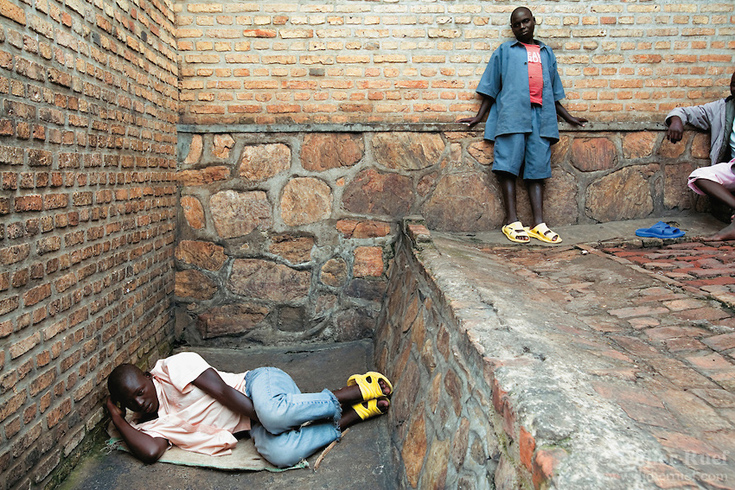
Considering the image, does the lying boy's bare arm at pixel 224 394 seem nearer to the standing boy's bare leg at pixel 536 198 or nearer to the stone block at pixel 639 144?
the standing boy's bare leg at pixel 536 198

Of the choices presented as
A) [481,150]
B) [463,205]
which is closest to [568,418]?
[463,205]

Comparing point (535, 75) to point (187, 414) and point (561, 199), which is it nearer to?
point (561, 199)

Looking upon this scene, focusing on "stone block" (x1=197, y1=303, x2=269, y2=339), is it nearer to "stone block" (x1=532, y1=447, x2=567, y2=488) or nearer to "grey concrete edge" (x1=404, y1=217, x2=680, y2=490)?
"grey concrete edge" (x1=404, y1=217, x2=680, y2=490)

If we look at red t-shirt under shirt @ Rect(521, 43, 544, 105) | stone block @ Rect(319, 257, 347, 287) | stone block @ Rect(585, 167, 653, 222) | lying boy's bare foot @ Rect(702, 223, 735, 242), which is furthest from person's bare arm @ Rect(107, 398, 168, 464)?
lying boy's bare foot @ Rect(702, 223, 735, 242)

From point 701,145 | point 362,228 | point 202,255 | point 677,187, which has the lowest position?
point 202,255

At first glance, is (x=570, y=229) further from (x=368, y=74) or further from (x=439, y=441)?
(x=439, y=441)

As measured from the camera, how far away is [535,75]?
396 centimetres

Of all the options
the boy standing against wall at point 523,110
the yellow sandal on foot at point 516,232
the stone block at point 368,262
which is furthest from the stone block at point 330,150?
the yellow sandal on foot at point 516,232

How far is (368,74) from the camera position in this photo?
13.4 ft

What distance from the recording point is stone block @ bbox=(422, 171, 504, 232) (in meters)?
4.20

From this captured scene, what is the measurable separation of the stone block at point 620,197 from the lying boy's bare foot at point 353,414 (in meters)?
2.55

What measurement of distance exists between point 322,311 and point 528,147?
212 cm

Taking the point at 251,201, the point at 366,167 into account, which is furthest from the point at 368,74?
the point at 251,201

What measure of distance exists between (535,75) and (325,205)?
76.5 inches
